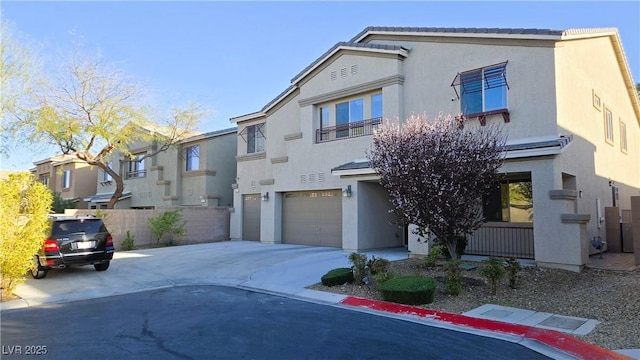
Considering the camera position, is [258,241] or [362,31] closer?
[362,31]

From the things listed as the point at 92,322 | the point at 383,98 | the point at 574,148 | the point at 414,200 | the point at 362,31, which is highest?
the point at 362,31

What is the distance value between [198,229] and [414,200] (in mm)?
15593

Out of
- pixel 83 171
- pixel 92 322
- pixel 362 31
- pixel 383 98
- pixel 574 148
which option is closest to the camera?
pixel 92 322

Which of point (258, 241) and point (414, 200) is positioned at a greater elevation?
point (414, 200)

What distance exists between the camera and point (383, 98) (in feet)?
56.6

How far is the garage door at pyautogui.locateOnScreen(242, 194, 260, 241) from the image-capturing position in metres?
23.2

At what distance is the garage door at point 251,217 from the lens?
76.2ft

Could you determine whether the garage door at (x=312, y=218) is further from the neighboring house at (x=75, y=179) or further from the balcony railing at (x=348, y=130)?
the neighboring house at (x=75, y=179)

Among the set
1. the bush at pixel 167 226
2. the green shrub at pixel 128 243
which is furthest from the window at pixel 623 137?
the green shrub at pixel 128 243

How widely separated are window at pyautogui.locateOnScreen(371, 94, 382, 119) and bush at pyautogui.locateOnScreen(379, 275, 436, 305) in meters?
9.56

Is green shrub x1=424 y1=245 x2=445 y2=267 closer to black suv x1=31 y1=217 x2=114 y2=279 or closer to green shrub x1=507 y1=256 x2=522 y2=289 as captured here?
green shrub x1=507 y1=256 x2=522 y2=289

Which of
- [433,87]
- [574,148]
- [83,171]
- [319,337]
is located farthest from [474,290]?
[83,171]

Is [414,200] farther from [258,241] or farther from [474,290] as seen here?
[258,241]

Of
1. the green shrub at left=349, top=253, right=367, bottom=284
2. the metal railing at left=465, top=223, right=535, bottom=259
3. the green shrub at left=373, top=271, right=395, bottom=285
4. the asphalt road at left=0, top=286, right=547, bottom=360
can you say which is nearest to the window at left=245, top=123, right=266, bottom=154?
the metal railing at left=465, top=223, right=535, bottom=259
